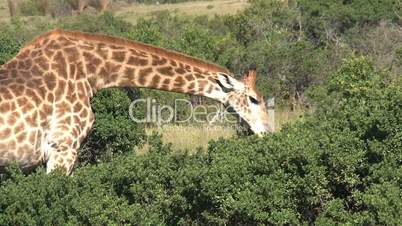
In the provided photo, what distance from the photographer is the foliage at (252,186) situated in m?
5.41

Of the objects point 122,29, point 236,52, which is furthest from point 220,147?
point 122,29

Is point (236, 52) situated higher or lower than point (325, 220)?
lower

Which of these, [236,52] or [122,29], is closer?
[236,52]

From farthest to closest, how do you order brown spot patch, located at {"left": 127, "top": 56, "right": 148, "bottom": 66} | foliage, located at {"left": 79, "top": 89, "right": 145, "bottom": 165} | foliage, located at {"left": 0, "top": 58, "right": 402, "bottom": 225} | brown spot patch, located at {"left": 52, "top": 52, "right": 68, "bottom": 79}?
foliage, located at {"left": 79, "top": 89, "right": 145, "bottom": 165} < brown spot patch, located at {"left": 127, "top": 56, "right": 148, "bottom": 66} < brown spot patch, located at {"left": 52, "top": 52, "right": 68, "bottom": 79} < foliage, located at {"left": 0, "top": 58, "right": 402, "bottom": 225}

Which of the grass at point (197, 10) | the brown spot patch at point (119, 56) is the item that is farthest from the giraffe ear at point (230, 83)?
the grass at point (197, 10)

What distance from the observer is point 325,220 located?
539cm

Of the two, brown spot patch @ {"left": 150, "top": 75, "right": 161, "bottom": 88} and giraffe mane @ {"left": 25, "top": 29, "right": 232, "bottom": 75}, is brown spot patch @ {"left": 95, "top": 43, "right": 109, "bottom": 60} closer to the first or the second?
giraffe mane @ {"left": 25, "top": 29, "right": 232, "bottom": 75}

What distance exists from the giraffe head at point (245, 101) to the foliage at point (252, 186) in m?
2.15

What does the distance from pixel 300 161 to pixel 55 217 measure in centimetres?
175

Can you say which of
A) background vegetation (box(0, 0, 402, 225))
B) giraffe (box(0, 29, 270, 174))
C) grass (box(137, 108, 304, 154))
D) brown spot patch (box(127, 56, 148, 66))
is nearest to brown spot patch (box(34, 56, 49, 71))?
giraffe (box(0, 29, 270, 174))

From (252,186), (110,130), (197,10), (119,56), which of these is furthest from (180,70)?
(197,10)

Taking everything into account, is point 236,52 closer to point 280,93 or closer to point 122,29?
point 280,93

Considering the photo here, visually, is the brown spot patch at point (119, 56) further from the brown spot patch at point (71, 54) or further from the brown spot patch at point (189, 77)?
the brown spot patch at point (189, 77)

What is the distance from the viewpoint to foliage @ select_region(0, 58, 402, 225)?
541 cm
